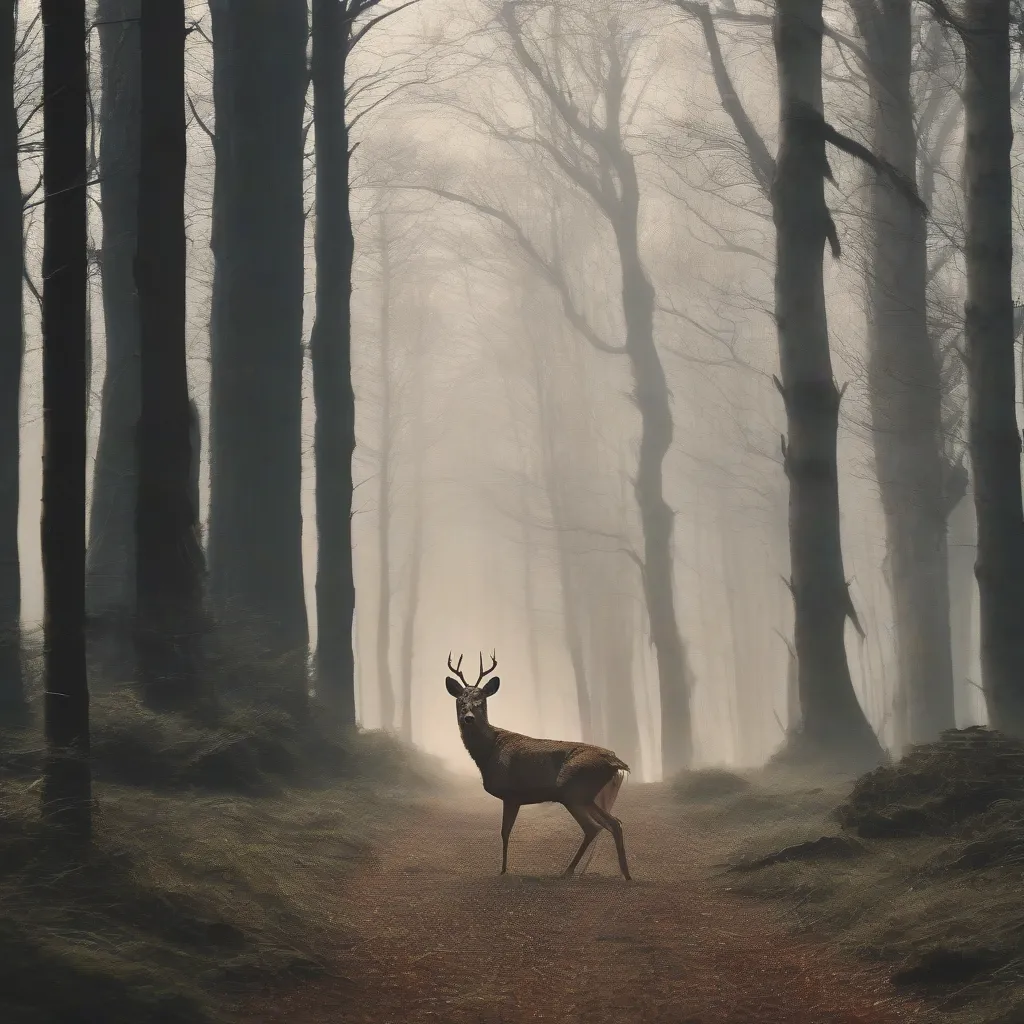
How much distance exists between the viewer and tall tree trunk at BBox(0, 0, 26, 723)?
12758mm

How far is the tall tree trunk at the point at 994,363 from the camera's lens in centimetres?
1302

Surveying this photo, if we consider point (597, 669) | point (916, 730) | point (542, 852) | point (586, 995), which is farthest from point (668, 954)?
point (597, 669)

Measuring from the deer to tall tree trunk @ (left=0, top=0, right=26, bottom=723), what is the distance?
5433 mm

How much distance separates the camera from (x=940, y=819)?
823 cm

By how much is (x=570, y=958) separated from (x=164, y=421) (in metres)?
6.89

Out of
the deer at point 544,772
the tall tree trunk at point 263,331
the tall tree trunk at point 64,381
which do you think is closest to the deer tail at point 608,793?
the deer at point 544,772

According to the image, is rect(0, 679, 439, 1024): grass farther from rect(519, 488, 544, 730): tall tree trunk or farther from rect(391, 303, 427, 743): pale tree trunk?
rect(519, 488, 544, 730): tall tree trunk

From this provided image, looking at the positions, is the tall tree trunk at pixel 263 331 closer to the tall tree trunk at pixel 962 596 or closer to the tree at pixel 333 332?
the tree at pixel 333 332

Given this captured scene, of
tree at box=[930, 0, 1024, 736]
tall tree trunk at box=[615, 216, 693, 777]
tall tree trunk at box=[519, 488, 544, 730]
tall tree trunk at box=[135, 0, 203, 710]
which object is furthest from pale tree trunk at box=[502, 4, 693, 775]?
tall tree trunk at box=[519, 488, 544, 730]

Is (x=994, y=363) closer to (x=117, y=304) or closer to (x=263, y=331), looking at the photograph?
(x=263, y=331)

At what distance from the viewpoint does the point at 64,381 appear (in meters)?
7.18

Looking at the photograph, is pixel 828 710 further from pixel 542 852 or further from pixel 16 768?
pixel 16 768

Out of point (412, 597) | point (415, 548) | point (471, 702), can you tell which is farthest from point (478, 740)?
point (415, 548)

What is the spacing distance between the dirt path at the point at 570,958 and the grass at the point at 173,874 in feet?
1.10
